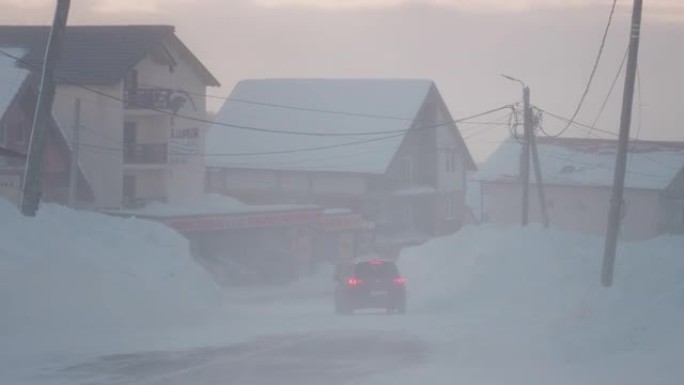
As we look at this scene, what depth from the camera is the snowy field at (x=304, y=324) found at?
1648 cm

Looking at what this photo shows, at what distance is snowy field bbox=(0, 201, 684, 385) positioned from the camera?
16.5 meters

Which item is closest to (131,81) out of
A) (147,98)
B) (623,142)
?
(147,98)

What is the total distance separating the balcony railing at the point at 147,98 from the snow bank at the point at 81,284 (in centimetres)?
2519

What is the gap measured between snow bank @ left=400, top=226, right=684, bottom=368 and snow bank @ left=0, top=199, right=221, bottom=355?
614 centimetres

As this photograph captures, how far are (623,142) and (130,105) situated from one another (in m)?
32.1

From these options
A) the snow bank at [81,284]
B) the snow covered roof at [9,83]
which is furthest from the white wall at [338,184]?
the snow bank at [81,284]

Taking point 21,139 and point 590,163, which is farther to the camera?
point 590,163

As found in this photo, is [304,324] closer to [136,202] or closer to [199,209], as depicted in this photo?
[199,209]

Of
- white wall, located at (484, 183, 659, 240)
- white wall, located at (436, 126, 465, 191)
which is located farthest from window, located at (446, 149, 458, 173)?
white wall, located at (484, 183, 659, 240)

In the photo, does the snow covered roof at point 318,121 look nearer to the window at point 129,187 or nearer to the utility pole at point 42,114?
the window at point 129,187

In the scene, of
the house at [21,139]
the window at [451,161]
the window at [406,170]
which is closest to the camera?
the house at [21,139]

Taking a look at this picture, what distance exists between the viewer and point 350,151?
70.7m

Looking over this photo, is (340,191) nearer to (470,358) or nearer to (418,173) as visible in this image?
(418,173)

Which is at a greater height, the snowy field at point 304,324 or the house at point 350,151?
the house at point 350,151
